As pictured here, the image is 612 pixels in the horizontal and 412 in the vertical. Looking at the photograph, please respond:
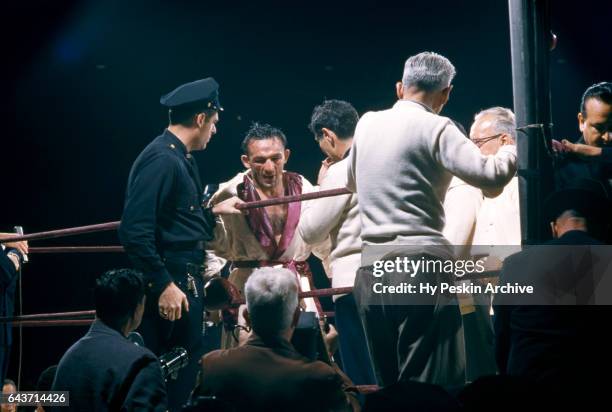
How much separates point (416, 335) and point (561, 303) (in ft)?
1.85

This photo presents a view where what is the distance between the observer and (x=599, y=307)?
2.66 metres

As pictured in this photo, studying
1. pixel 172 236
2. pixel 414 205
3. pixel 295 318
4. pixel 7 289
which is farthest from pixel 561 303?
pixel 7 289

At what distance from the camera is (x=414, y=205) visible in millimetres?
3107

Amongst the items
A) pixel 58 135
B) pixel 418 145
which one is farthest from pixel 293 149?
pixel 418 145

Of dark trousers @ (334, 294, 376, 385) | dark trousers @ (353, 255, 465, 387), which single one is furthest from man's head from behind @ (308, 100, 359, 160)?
dark trousers @ (353, 255, 465, 387)

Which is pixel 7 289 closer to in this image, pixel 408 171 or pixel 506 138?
pixel 408 171

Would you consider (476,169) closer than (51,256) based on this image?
Yes

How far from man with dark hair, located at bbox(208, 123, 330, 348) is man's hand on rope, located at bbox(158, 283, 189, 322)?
1075 mm

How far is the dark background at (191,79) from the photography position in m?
7.59

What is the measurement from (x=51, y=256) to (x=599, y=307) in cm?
648

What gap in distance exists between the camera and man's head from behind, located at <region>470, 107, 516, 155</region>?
411 cm

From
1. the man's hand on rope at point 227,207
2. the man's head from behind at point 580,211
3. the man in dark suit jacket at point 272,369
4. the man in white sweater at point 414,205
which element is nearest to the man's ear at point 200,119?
the man's hand on rope at point 227,207

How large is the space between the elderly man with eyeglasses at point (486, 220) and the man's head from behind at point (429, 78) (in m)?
0.88

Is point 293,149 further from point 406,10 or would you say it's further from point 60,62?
point 60,62
